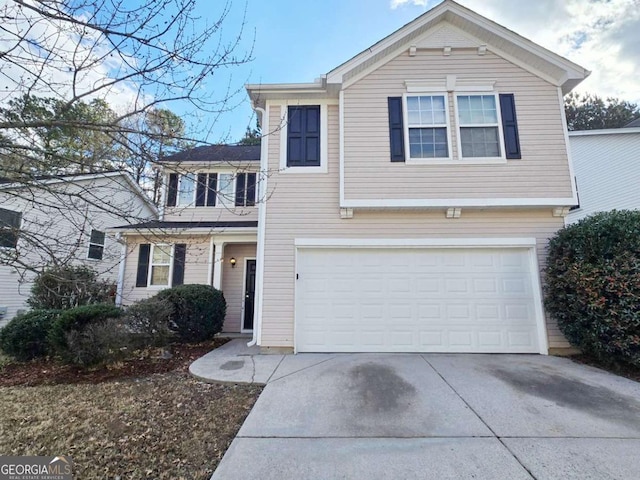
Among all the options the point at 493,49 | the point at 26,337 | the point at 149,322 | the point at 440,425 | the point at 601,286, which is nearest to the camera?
the point at 440,425

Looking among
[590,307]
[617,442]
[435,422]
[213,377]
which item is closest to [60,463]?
[213,377]

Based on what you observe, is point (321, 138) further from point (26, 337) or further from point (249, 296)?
point (26, 337)

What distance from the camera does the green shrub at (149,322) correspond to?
597 cm

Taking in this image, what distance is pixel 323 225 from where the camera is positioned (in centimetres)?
627

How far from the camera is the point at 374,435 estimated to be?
9.64 feet

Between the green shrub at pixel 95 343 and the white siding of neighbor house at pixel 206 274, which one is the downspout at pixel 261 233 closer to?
the green shrub at pixel 95 343

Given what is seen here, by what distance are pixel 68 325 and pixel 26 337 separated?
1624 mm

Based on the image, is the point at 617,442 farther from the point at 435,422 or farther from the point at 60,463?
the point at 60,463

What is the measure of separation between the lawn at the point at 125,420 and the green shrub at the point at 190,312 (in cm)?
182

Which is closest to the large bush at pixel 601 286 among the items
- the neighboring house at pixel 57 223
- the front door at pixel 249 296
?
the neighboring house at pixel 57 223

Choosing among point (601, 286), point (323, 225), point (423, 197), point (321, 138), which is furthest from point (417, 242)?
point (321, 138)

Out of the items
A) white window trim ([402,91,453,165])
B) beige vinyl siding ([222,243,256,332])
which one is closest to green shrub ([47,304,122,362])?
beige vinyl siding ([222,243,256,332])

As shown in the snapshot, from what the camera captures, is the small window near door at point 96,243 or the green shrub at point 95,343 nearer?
the green shrub at point 95,343

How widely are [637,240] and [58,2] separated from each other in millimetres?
7788
